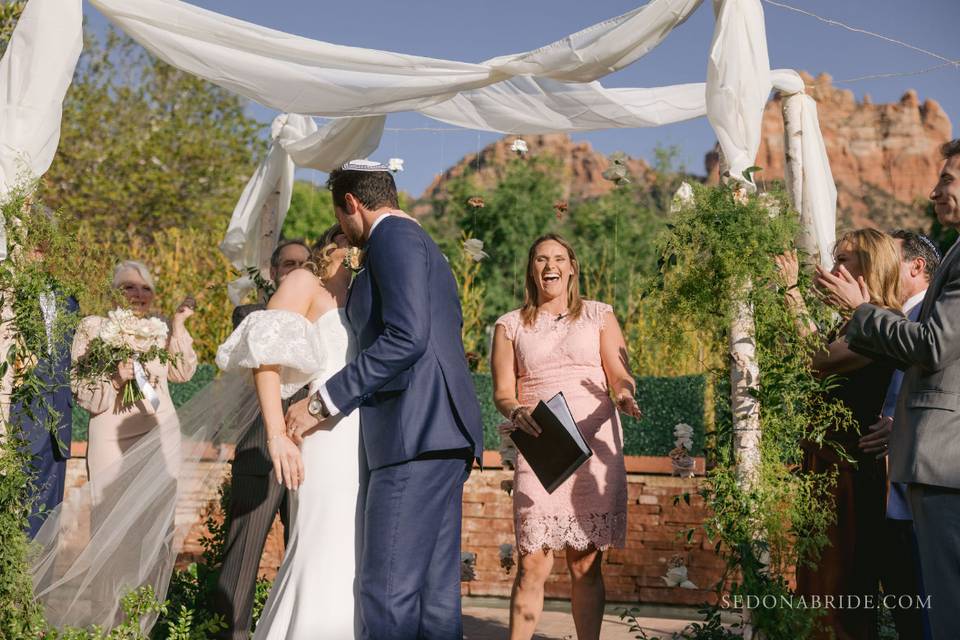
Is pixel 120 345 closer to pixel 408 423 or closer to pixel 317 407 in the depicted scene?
pixel 317 407

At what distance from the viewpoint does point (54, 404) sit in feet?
15.1

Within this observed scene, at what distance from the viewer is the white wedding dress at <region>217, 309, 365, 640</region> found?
11.1ft

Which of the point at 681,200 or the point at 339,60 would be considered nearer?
the point at 681,200

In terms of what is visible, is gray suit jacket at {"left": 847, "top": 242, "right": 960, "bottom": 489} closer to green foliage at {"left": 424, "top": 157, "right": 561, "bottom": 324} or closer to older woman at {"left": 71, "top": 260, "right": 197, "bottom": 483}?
older woman at {"left": 71, "top": 260, "right": 197, "bottom": 483}

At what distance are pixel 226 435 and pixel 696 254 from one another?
2.06 meters

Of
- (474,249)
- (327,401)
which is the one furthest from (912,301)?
(474,249)

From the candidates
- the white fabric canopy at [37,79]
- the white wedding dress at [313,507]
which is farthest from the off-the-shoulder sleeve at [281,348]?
the white fabric canopy at [37,79]

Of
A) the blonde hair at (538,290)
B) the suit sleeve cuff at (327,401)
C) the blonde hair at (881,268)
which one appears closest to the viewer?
the suit sleeve cuff at (327,401)

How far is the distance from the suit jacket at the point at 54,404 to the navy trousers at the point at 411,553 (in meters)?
1.36

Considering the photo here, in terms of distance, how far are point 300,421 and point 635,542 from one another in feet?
11.8

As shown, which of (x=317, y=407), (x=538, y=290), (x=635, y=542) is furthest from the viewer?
(x=635, y=542)

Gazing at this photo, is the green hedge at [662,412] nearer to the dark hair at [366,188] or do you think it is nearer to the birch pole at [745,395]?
the birch pole at [745,395]

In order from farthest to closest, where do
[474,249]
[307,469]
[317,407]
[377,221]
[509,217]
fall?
[509,217]
[474,249]
[307,469]
[377,221]
[317,407]

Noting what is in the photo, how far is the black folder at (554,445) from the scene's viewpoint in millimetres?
3982
